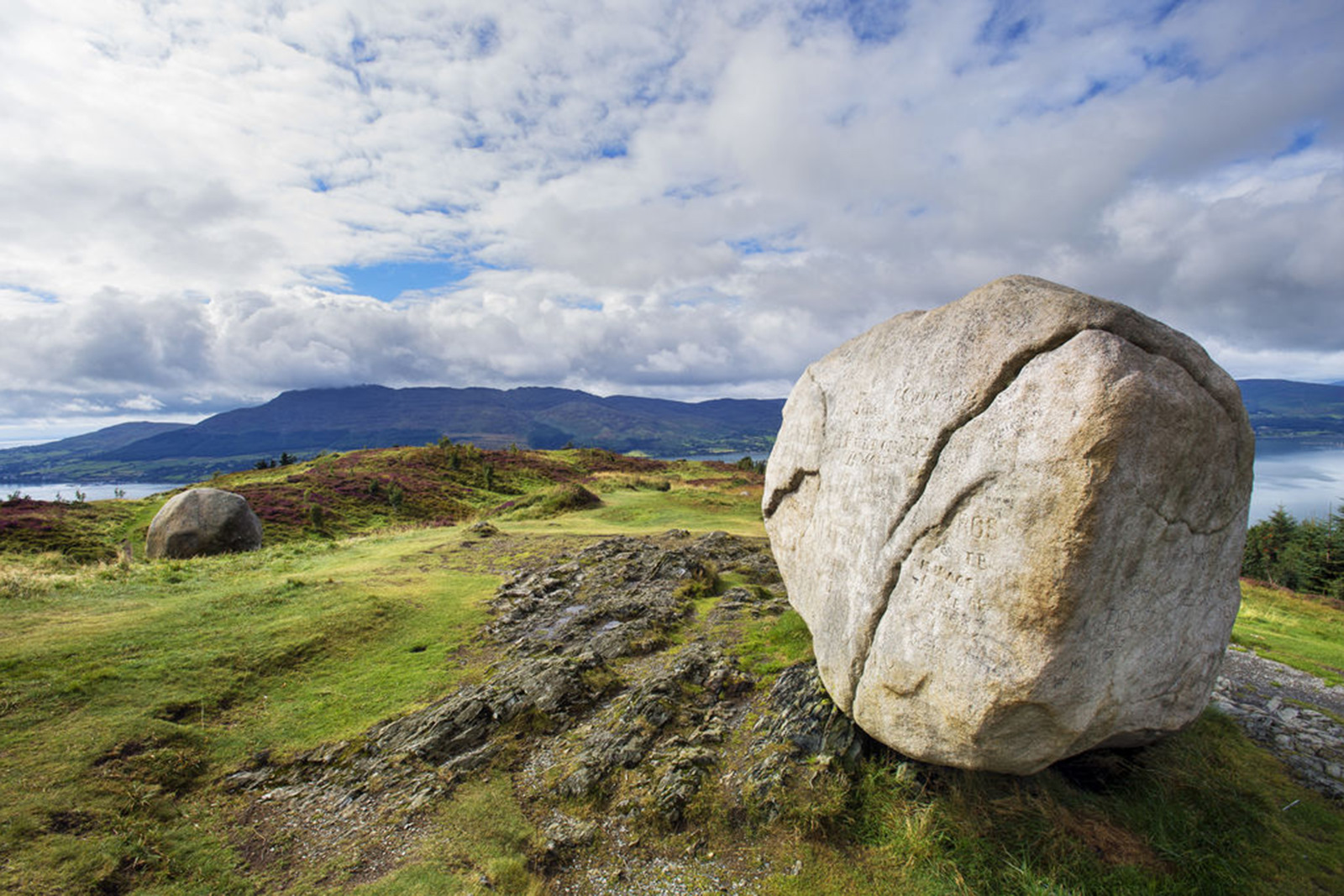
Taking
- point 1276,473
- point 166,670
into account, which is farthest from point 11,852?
point 1276,473

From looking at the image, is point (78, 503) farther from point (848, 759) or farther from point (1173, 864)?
point (1173, 864)

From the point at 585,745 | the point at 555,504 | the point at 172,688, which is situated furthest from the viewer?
the point at 555,504

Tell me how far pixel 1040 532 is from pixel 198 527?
112 ft

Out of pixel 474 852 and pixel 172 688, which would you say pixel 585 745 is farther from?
pixel 172 688

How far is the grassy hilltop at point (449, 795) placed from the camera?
767cm

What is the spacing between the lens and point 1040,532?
21.5 feet

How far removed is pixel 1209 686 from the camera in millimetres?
8602

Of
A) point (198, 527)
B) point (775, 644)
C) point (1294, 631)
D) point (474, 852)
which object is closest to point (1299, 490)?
point (1294, 631)

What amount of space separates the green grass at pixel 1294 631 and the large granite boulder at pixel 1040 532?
14149 millimetres

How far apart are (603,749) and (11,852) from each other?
775 centimetres

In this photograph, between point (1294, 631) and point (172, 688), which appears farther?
point (1294, 631)

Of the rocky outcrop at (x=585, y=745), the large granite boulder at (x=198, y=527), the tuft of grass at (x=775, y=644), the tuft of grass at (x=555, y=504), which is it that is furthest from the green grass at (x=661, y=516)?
the rocky outcrop at (x=585, y=745)

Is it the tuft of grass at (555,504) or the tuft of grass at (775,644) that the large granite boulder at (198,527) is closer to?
the tuft of grass at (555,504)

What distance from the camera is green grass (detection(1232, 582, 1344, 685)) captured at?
683 inches
